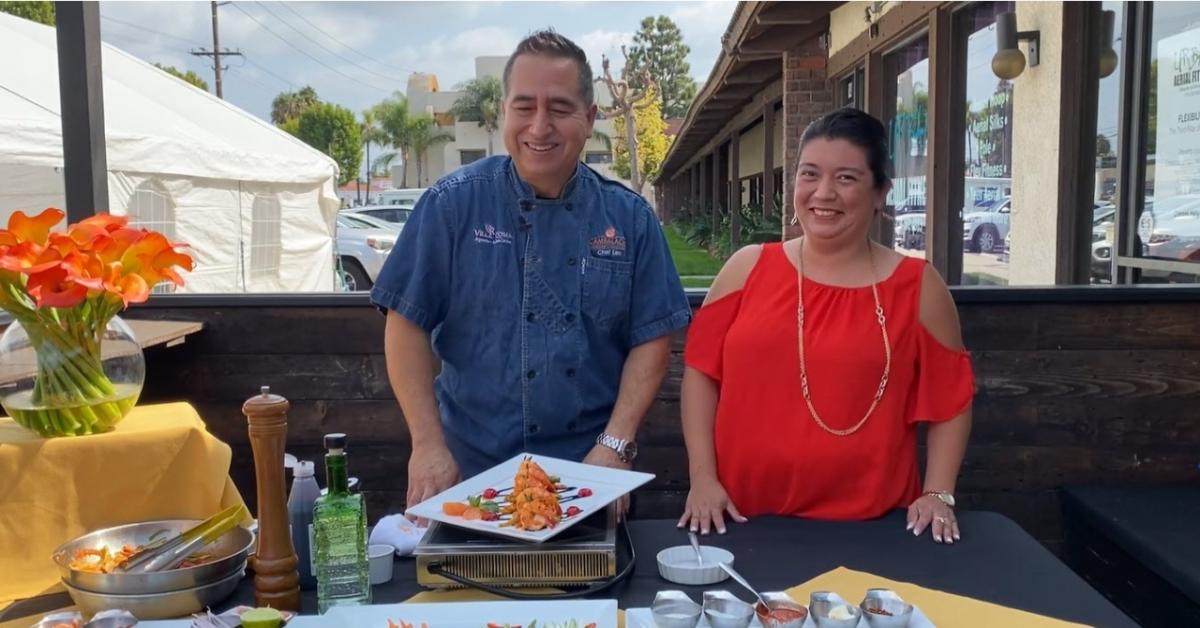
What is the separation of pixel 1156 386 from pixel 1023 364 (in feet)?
1.44

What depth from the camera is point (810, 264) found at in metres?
2.09

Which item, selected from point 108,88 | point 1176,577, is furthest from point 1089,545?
point 108,88

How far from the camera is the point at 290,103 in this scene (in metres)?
68.7

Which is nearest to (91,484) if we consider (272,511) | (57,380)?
(57,380)

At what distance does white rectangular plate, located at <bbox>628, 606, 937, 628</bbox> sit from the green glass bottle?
393 millimetres

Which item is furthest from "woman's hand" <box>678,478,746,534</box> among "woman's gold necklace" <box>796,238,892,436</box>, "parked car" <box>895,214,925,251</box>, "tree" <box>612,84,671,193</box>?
"tree" <box>612,84,671,193</box>

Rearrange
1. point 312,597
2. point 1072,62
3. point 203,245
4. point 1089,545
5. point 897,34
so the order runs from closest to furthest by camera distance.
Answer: point 312,597, point 1089,545, point 1072,62, point 897,34, point 203,245

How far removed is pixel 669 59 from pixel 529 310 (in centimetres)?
6525

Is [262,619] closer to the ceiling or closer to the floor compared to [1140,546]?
closer to the ceiling

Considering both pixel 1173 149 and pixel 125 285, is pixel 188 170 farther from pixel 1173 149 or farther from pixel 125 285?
pixel 1173 149

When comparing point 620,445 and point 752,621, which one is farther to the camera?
point 620,445

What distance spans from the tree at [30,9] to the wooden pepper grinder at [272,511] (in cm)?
2229

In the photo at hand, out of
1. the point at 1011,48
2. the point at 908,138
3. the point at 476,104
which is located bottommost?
the point at 908,138

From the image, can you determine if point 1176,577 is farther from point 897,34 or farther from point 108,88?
point 108,88
